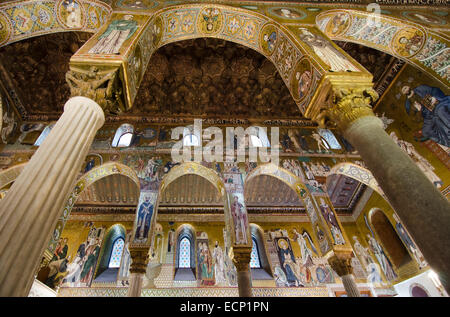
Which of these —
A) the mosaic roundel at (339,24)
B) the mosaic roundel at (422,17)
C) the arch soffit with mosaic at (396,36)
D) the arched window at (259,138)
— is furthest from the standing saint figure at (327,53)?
the arched window at (259,138)

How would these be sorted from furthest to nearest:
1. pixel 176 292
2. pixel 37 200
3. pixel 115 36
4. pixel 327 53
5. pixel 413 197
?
pixel 176 292, pixel 327 53, pixel 115 36, pixel 413 197, pixel 37 200

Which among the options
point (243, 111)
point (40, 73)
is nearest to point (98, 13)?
point (40, 73)

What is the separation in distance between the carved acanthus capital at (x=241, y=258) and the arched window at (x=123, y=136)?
4.98 metres

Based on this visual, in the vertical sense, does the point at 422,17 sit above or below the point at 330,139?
below

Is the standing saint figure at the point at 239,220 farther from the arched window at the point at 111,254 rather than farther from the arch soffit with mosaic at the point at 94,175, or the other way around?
the arched window at the point at 111,254

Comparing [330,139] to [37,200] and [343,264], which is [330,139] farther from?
[37,200]

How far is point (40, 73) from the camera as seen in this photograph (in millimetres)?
7742

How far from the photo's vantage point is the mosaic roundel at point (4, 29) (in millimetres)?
4855

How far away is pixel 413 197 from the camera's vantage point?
240 centimetres

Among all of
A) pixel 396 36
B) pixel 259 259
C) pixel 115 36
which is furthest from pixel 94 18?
pixel 259 259

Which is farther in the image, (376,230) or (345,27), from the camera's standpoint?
(376,230)

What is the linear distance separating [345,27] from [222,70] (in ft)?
12.3

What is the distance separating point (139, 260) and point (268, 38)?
5.94 metres
